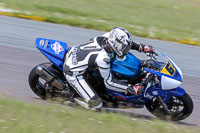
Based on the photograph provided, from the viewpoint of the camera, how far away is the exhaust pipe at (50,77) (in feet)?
23.4

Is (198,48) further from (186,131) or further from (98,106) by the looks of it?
(186,131)

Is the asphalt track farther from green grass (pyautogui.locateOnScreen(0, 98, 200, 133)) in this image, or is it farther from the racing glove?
green grass (pyautogui.locateOnScreen(0, 98, 200, 133))

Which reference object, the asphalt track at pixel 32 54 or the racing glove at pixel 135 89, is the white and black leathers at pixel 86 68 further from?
the asphalt track at pixel 32 54

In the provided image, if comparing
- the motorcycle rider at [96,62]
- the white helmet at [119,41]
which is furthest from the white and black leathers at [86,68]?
the white helmet at [119,41]

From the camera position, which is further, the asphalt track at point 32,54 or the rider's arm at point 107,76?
the asphalt track at point 32,54

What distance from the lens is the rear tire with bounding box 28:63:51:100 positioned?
7.26 m

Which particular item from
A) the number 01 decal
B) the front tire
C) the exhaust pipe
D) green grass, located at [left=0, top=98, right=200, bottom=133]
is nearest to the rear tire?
the exhaust pipe

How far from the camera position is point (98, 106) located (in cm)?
688

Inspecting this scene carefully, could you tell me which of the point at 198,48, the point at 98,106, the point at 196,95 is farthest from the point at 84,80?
the point at 198,48

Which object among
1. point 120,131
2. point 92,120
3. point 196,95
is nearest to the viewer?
point 120,131

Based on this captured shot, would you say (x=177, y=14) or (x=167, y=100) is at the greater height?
(x=177, y=14)

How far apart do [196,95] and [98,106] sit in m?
2.74

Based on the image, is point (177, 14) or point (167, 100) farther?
point (177, 14)

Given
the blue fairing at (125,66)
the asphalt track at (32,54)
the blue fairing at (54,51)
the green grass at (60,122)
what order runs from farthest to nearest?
the asphalt track at (32,54) → the blue fairing at (54,51) → the blue fairing at (125,66) → the green grass at (60,122)
